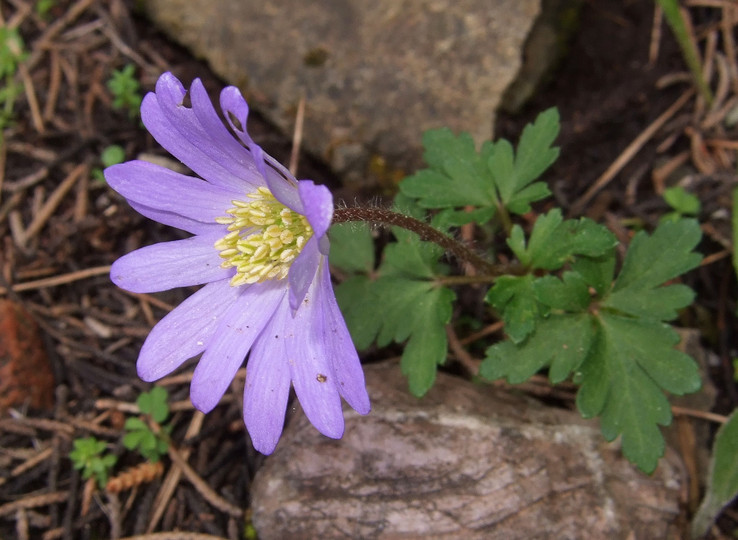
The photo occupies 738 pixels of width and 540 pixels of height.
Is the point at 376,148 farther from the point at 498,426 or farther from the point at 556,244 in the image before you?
the point at 498,426

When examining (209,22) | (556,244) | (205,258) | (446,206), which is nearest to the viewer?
(205,258)

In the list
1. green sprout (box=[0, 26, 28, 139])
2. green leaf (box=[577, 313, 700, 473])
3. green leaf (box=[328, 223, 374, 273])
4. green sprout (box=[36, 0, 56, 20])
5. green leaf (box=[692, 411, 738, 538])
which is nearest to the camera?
green leaf (box=[577, 313, 700, 473])

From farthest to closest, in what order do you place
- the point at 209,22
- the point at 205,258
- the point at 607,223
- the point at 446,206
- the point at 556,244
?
the point at 209,22
the point at 607,223
the point at 446,206
the point at 556,244
the point at 205,258

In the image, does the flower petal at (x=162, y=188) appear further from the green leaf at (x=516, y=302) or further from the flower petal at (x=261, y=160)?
the green leaf at (x=516, y=302)

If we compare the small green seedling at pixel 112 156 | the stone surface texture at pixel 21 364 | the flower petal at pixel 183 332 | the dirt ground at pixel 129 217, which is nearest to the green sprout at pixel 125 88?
the dirt ground at pixel 129 217

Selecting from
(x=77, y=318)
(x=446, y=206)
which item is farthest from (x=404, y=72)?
(x=77, y=318)

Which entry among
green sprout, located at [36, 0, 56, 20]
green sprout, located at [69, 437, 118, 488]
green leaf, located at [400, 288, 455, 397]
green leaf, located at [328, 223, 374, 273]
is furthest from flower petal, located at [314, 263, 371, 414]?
green sprout, located at [36, 0, 56, 20]

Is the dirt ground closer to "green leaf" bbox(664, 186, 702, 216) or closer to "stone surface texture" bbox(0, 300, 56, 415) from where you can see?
"stone surface texture" bbox(0, 300, 56, 415)
